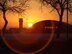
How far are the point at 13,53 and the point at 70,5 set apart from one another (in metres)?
27.4

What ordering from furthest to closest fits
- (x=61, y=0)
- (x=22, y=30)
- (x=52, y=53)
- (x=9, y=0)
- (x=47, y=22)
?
(x=47, y=22)
(x=22, y=30)
(x=61, y=0)
(x=9, y=0)
(x=52, y=53)

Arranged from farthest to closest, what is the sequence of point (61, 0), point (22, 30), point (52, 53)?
point (22, 30)
point (61, 0)
point (52, 53)

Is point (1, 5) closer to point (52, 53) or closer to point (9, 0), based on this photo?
point (9, 0)

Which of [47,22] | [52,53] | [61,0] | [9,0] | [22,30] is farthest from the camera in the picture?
[47,22]

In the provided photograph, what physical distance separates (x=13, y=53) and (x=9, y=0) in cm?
1452

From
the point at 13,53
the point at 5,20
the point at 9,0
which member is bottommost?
the point at 13,53

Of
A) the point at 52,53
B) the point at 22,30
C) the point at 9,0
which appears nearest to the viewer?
the point at 52,53

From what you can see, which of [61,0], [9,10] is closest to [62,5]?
[61,0]

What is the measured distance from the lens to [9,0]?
37438 millimetres

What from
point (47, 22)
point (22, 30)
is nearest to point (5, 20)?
point (22, 30)

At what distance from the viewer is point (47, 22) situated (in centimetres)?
11119

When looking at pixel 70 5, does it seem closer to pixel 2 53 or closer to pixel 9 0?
pixel 9 0

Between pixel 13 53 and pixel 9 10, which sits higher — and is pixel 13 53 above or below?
below

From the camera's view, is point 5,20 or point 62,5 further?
point 62,5
